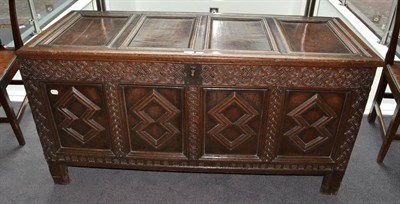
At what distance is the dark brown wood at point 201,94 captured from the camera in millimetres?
1470

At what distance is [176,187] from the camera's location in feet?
6.31

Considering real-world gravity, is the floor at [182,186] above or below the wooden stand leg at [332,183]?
below

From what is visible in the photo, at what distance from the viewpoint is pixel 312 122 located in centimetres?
160

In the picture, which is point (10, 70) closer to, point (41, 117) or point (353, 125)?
point (41, 117)

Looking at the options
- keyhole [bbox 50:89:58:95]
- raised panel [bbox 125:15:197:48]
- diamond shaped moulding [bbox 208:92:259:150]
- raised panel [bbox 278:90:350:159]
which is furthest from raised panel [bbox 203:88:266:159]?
keyhole [bbox 50:89:58:95]

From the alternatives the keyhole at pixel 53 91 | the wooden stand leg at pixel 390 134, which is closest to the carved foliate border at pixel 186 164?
the keyhole at pixel 53 91

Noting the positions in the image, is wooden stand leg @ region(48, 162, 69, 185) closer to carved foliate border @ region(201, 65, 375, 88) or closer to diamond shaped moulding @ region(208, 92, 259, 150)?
diamond shaped moulding @ region(208, 92, 259, 150)

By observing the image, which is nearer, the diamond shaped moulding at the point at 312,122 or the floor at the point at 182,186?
the diamond shaped moulding at the point at 312,122

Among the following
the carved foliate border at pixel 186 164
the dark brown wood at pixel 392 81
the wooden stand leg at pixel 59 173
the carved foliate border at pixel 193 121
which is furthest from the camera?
the dark brown wood at pixel 392 81

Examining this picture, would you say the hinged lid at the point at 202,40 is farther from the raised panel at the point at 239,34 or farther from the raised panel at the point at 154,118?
the raised panel at the point at 154,118

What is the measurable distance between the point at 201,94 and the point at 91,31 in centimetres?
67

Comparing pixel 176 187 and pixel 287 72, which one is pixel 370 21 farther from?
pixel 176 187

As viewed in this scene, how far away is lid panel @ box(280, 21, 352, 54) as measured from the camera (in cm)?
154

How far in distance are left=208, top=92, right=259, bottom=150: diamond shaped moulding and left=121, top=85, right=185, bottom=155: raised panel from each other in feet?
0.55
